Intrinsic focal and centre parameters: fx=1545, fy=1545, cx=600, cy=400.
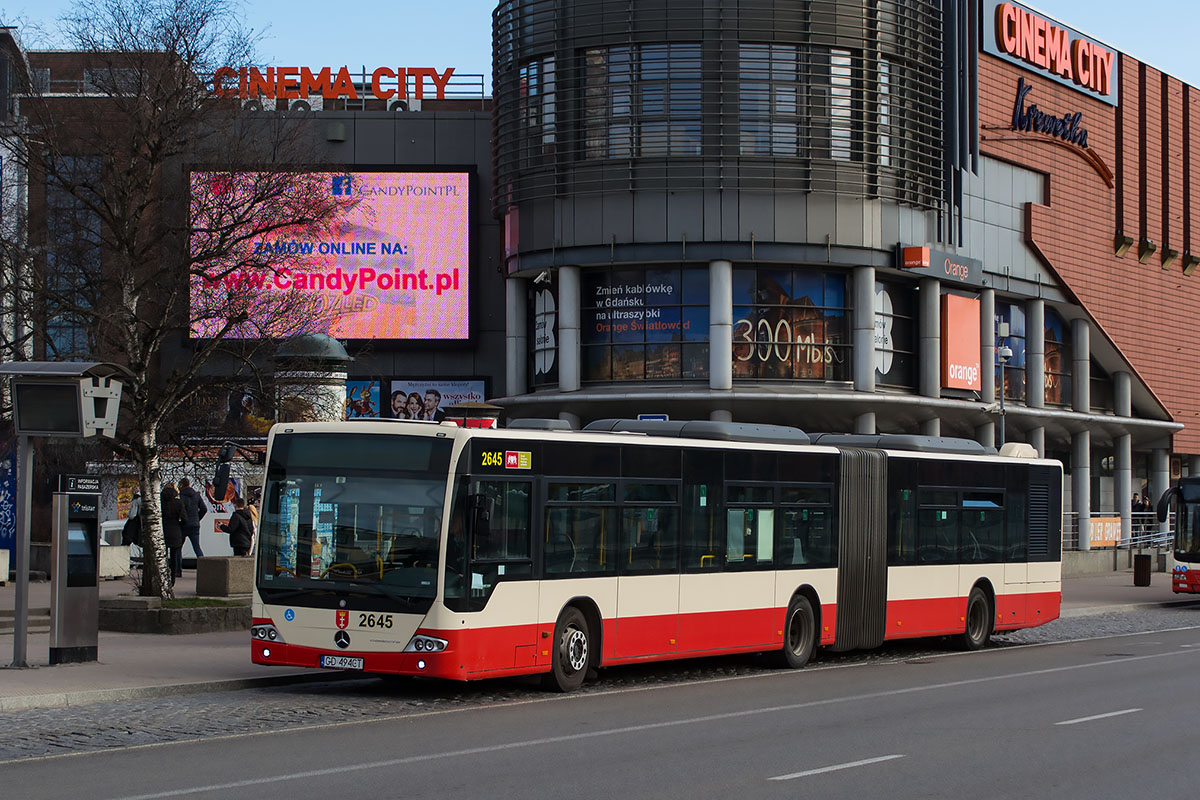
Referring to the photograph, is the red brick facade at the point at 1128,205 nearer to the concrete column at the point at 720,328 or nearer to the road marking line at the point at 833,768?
the concrete column at the point at 720,328

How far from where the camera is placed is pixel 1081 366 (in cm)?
5662

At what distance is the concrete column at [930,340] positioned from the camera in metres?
48.8

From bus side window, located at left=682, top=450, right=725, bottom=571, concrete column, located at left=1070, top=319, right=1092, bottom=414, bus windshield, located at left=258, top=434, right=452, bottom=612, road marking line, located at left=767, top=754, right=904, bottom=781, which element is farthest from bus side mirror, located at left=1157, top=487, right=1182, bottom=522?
road marking line, located at left=767, top=754, right=904, bottom=781

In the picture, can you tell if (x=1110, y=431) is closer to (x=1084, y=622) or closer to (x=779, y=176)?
(x=779, y=176)

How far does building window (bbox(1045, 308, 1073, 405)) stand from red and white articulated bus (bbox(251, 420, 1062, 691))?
34.2 m

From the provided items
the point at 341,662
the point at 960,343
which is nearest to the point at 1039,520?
the point at 341,662

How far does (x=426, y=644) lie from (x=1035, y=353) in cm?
4269

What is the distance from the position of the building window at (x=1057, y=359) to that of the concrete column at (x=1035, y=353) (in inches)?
63.7

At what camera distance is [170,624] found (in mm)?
21812

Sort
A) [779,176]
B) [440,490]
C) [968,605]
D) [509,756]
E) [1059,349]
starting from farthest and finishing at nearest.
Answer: [1059,349] < [779,176] < [968,605] < [440,490] < [509,756]

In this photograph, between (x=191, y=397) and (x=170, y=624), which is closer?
(x=170, y=624)

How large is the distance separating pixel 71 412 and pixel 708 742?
8.52 meters

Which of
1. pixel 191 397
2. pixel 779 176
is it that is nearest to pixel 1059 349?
pixel 779 176

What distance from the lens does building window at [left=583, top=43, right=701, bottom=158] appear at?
44.0 m
